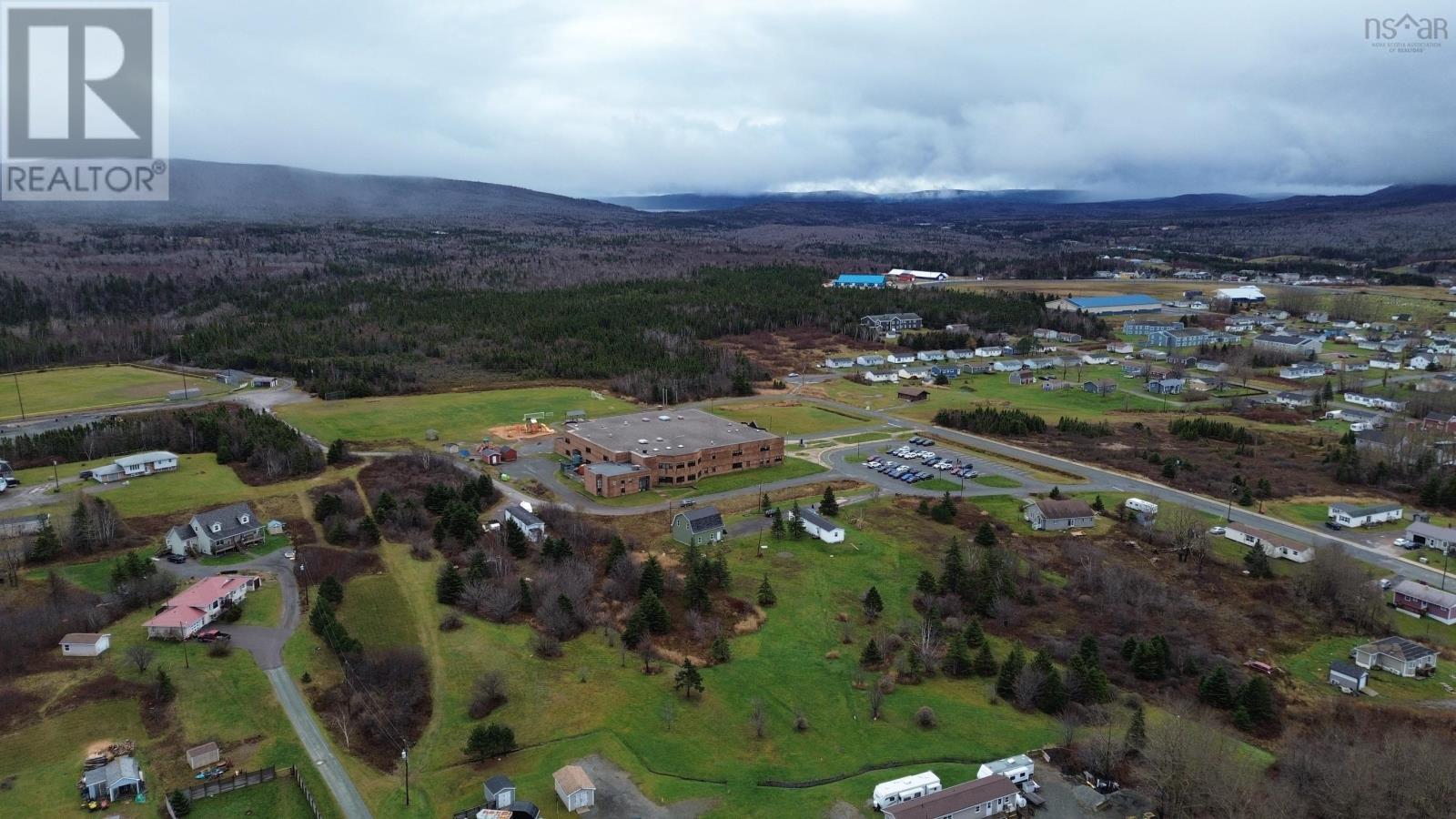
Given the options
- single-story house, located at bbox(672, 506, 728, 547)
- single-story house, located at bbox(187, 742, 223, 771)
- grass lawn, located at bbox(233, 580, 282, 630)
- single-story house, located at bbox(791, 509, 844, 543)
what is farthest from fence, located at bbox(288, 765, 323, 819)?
single-story house, located at bbox(791, 509, 844, 543)

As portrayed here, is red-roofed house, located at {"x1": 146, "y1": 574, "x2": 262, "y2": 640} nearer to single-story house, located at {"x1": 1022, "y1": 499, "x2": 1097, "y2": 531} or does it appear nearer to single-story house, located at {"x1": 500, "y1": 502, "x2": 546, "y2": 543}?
single-story house, located at {"x1": 500, "y1": 502, "x2": 546, "y2": 543}

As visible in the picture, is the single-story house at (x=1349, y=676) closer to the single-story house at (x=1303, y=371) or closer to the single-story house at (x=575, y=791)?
the single-story house at (x=575, y=791)

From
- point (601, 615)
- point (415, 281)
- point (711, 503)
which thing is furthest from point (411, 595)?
point (415, 281)

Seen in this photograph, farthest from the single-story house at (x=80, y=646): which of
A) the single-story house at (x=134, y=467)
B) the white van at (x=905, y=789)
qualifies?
the white van at (x=905, y=789)

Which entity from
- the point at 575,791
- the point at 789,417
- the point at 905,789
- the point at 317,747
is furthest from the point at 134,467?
the point at 905,789

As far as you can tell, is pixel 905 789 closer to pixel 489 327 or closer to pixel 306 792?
pixel 306 792

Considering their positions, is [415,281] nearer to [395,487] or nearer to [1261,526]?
A: [395,487]
